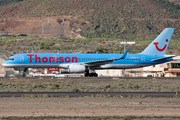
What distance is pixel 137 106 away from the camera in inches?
659

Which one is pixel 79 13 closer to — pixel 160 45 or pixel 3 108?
pixel 160 45

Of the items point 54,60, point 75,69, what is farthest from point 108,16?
point 75,69

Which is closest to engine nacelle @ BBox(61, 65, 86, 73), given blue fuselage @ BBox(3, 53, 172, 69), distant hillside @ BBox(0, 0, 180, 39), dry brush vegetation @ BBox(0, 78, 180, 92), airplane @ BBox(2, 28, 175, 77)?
airplane @ BBox(2, 28, 175, 77)

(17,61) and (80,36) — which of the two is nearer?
(17,61)

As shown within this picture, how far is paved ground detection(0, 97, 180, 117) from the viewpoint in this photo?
14398 millimetres

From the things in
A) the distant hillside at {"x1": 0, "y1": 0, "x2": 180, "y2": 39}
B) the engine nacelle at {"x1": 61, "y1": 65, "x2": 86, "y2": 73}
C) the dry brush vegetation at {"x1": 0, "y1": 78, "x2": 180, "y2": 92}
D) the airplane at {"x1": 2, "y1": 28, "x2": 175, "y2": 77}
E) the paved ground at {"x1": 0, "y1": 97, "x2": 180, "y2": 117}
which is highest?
the distant hillside at {"x1": 0, "y1": 0, "x2": 180, "y2": 39}

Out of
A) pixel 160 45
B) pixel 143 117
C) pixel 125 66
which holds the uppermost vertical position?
pixel 160 45

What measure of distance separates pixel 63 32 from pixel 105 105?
128 metres

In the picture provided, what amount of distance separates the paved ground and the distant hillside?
115m

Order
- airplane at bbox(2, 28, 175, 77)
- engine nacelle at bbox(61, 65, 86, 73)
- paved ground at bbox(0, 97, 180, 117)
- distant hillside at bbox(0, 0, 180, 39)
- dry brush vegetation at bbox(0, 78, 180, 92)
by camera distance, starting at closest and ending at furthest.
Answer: paved ground at bbox(0, 97, 180, 117) → dry brush vegetation at bbox(0, 78, 180, 92) → engine nacelle at bbox(61, 65, 86, 73) → airplane at bbox(2, 28, 175, 77) → distant hillside at bbox(0, 0, 180, 39)

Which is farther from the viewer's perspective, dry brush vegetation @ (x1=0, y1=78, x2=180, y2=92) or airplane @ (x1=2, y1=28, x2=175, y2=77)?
airplane @ (x1=2, y1=28, x2=175, y2=77)

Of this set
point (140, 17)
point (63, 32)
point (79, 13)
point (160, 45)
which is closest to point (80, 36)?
point (63, 32)

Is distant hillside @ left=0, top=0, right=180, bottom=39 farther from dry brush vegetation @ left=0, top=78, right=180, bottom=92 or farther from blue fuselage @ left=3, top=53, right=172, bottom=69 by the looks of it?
dry brush vegetation @ left=0, top=78, right=180, bottom=92

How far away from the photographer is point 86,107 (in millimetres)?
16062
